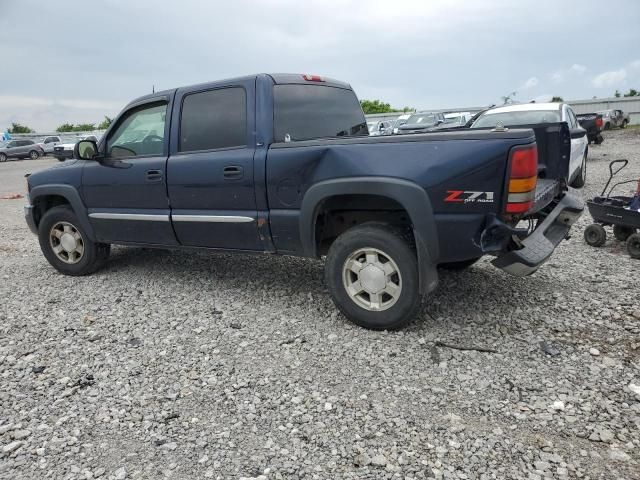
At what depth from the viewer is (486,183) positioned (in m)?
3.16

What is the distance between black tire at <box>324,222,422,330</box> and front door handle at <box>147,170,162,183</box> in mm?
1868

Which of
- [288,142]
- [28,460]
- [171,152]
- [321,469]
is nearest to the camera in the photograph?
[321,469]

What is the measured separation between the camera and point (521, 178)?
3.12m

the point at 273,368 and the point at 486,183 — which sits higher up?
the point at 486,183

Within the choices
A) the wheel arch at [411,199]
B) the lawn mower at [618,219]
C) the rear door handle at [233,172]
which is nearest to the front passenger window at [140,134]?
the rear door handle at [233,172]

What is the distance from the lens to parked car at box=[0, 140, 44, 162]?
33.0 metres

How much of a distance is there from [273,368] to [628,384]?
216 cm

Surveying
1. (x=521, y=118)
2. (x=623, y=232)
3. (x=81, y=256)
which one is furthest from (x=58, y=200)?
(x=521, y=118)

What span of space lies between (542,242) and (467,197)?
2.73 feet

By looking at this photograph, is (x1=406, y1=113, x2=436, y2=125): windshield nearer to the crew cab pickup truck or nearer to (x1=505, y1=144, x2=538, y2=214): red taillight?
the crew cab pickup truck

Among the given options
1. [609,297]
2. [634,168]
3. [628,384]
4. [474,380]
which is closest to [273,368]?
[474,380]

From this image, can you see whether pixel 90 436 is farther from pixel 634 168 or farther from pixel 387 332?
pixel 634 168

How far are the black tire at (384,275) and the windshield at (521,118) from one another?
6.37 meters

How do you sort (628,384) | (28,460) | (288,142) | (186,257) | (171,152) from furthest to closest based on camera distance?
1. (186,257)
2. (171,152)
3. (288,142)
4. (628,384)
5. (28,460)
